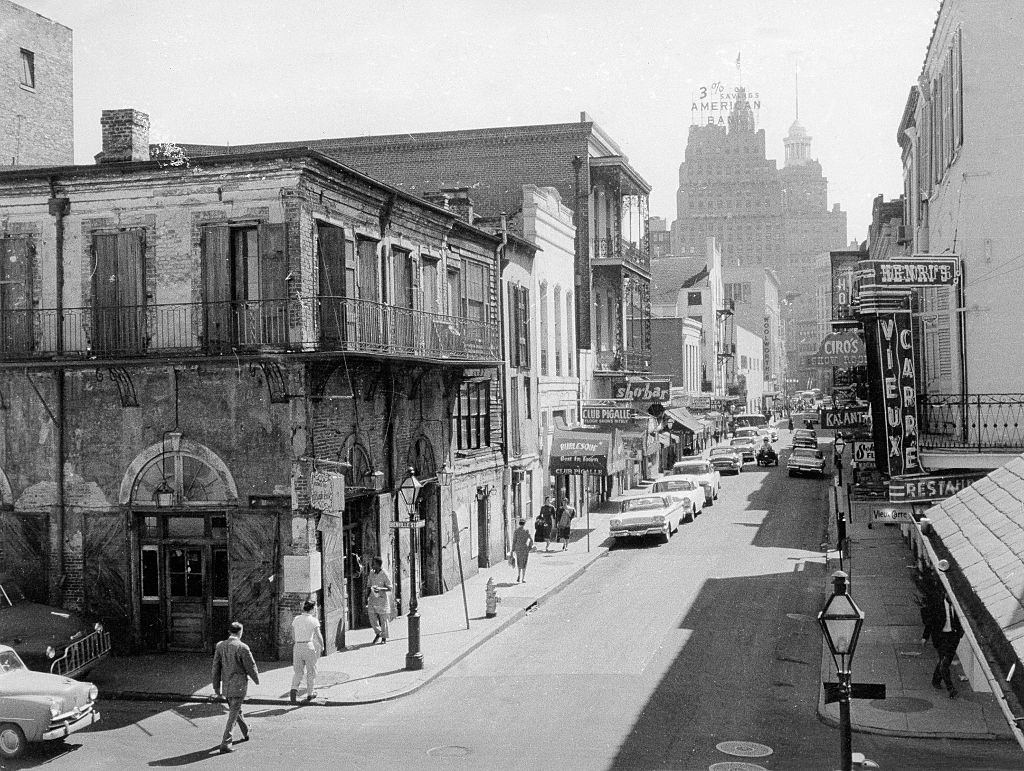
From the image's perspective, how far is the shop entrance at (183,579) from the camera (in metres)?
19.6

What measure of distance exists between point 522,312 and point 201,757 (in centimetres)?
2207

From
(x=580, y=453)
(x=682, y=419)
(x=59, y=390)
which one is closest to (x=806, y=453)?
(x=682, y=419)

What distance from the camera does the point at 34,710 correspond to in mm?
13625

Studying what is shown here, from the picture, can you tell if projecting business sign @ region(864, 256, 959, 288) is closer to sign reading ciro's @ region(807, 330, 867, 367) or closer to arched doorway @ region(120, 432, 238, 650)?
sign reading ciro's @ region(807, 330, 867, 367)

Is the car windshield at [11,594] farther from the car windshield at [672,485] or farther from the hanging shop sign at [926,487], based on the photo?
the car windshield at [672,485]

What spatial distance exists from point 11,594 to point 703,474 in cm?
3006

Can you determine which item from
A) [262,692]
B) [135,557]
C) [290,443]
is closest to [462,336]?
[290,443]

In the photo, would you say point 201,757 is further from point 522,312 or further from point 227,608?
point 522,312

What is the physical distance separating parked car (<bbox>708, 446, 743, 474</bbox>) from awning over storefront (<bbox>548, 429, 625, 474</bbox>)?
77.7ft

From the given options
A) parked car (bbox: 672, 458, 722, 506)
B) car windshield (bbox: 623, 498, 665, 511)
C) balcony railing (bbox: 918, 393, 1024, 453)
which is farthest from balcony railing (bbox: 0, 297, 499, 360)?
parked car (bbox: 672, 458, 722, 506)

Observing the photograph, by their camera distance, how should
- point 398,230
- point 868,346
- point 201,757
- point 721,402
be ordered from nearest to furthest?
point 201,757
point 868,346
point 398,230
point 721,402

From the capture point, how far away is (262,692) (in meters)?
16.9

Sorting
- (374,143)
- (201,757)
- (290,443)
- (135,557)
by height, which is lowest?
(201,757)

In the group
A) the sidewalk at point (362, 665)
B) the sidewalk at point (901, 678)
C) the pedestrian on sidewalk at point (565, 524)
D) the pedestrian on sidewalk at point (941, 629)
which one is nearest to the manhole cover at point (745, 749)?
the sidewalk at point (901, 678)
